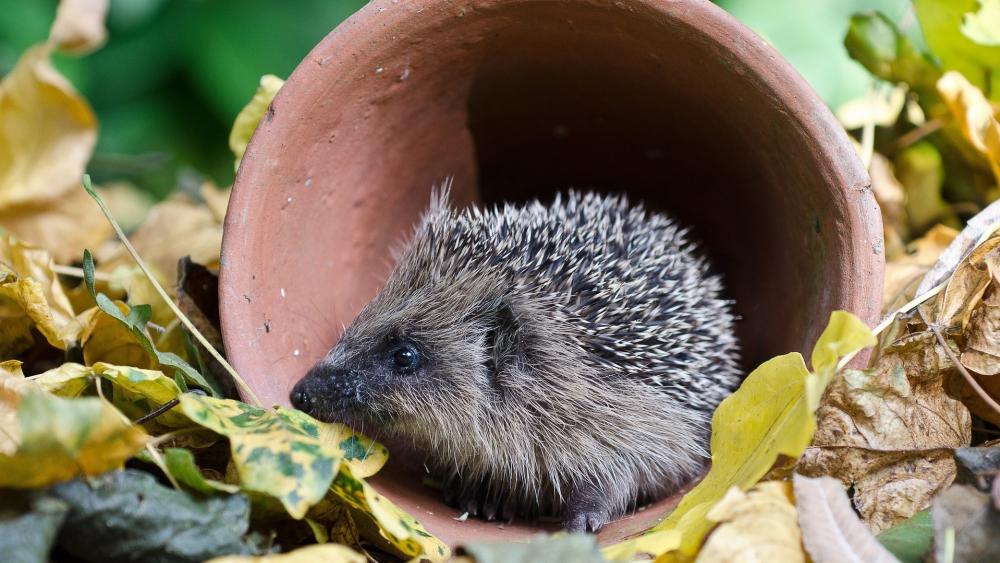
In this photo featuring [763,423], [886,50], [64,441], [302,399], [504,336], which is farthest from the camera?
[886,50]

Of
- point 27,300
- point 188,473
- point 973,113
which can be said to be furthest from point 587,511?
point 973,113

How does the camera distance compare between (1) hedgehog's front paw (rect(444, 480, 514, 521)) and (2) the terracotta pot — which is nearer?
(2) the terracotta pot

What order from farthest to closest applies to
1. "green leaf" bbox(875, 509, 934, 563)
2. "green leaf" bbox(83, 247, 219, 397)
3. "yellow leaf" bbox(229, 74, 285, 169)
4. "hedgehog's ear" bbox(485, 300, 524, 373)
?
"yellow leaf" bbox(229, 74, 285, 169) < "hedgehog's ear" bbox(485, 300, 524, 373) < "green leaf" bbox(83, 247, 219, 397) < "green leaf" bbox(875, 509, 934, 563)

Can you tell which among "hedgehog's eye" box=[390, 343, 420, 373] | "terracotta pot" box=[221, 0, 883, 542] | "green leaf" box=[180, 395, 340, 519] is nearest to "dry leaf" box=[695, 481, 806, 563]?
"terracotta pot" box=[221, 0, 883, 542]

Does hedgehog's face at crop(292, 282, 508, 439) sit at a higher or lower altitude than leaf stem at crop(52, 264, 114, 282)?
higher

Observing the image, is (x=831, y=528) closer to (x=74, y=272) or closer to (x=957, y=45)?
Result: (x=957, y=45)

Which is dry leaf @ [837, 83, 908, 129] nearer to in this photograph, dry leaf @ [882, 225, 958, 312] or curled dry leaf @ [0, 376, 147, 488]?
dry leaf @ [882, 225, 958, 312]

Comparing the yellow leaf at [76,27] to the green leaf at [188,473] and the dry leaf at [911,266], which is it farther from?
the dry leaf at [911,266]
